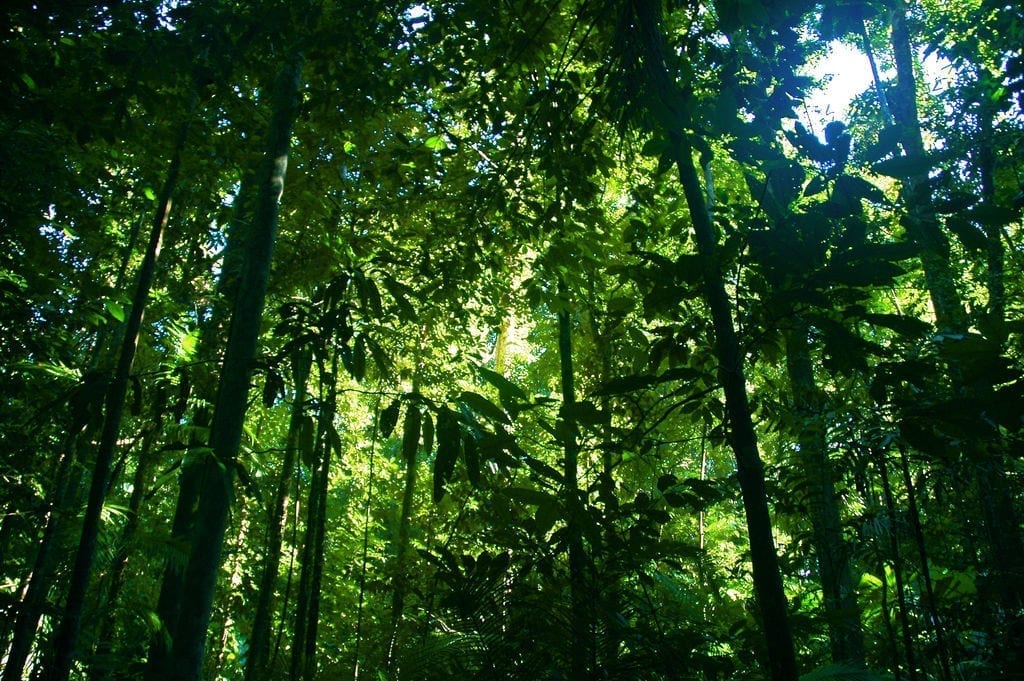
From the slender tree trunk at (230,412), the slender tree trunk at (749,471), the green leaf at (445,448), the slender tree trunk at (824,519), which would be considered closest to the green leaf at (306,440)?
the slender tree trunk at (230,412)

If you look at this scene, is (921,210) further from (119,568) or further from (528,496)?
(119,568)

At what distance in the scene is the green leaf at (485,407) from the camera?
135 centimetres

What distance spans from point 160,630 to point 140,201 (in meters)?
2.30

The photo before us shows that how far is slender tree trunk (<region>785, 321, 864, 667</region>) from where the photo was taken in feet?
8.07

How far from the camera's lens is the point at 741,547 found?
766 centimetres

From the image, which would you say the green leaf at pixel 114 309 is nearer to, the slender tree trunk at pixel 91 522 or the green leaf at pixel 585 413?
the slender tree trunk at pixel 91 522

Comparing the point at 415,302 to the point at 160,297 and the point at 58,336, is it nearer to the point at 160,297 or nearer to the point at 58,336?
the point at 160,297

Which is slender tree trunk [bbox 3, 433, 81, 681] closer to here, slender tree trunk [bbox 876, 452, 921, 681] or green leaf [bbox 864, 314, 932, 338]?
green leaf [bbox 864, 314, 932, 338]

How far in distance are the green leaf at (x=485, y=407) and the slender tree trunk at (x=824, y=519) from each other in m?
0.66

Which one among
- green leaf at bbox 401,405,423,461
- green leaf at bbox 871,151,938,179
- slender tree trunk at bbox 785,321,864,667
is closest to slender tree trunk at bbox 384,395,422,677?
green leaf at bbox 401,405,423,461

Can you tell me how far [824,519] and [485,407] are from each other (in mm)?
2898

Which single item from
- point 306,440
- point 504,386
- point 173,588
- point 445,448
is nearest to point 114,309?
point 173,588

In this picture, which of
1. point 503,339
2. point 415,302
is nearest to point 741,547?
point 503,339


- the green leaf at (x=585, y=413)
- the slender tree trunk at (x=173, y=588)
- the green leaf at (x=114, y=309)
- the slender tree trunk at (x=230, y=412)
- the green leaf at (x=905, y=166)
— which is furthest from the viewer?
the green leaf at (x=114, y=309)
